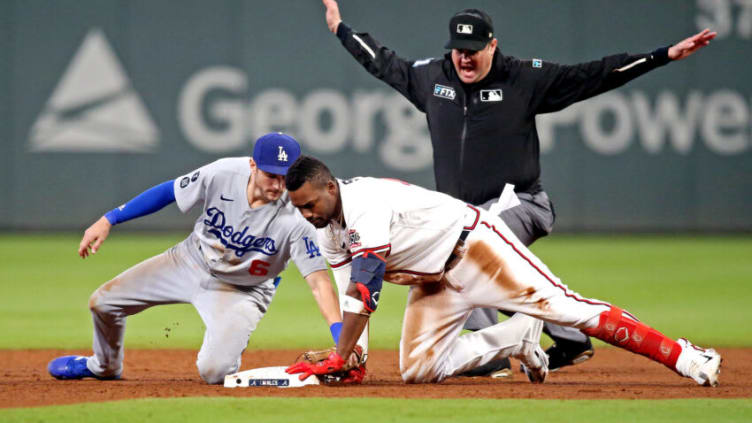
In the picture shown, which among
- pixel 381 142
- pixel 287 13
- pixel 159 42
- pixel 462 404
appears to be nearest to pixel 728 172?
pixel 381 142

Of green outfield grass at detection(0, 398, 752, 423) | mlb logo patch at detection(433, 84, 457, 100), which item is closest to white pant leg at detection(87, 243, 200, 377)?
green outfield grass at detection(0, 398, 752, 423)

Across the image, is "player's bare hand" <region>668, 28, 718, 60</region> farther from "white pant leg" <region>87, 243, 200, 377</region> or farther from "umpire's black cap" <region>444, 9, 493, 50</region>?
"white pant leg" <region>87, 243, 200, 377</region>

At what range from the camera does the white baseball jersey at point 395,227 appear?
526cm

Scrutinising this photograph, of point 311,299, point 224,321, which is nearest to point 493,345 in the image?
point 224,321

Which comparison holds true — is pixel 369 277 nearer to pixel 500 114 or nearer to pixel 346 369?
pixel 346 369

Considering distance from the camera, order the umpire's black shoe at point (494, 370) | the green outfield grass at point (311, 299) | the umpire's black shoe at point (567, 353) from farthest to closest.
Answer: the green outfield grass at point (311, 299) → the umpire's black shoe at point (567, 353) → the umpire's black shoe at point (494, 370)

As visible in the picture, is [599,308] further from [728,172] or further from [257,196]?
[728,172]

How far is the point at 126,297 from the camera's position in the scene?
248 inches

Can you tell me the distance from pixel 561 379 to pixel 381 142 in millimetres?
9850

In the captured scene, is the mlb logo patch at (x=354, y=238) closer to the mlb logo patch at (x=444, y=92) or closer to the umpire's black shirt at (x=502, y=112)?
the umpire's black shirt at (x=502, y=112)

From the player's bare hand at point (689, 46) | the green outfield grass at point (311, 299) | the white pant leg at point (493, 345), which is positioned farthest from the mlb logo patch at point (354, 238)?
the green outfield grass at point (311, 299)

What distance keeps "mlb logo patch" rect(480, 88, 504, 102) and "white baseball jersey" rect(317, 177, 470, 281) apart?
3.46ft

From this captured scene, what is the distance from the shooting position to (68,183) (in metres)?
16.1

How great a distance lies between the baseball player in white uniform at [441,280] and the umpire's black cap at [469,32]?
1103 mm
